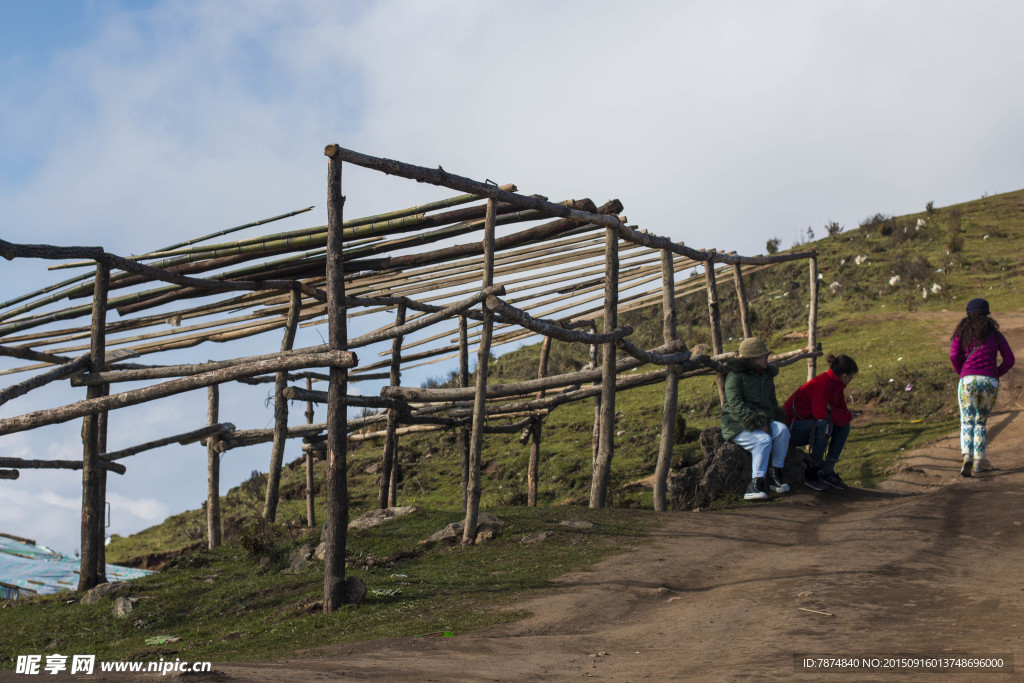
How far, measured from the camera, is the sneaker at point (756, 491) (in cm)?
1067

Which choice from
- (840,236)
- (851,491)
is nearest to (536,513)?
(851,491)

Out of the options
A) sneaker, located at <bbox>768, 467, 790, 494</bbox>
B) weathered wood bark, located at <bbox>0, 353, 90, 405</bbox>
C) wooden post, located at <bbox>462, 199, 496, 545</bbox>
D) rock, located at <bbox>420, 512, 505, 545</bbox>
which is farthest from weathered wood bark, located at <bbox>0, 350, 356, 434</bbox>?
sneaker, located at <bbox>768, 467, 790, 494</bbox>

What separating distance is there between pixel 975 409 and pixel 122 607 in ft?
33.1

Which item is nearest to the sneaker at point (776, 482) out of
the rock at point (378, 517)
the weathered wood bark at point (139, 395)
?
the rock at point (378, 517)

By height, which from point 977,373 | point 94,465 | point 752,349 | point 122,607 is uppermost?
point 752,349

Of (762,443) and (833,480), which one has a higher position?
(762,443)

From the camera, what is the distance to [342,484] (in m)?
7.59

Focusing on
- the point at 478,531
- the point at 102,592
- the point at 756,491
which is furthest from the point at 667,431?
the point at 102,592

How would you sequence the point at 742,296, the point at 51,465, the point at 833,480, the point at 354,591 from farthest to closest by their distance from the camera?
the point at 742,296, the point at 833,480, the point at 51,465, the point at 354,591

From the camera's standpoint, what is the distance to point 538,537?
345 inches

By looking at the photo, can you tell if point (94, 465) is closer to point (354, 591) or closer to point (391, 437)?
point (391, 437)

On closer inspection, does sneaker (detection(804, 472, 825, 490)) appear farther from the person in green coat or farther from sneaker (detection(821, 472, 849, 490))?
the person in green coat

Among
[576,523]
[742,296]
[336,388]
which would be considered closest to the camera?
[336,388]

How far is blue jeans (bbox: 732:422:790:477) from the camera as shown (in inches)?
422
